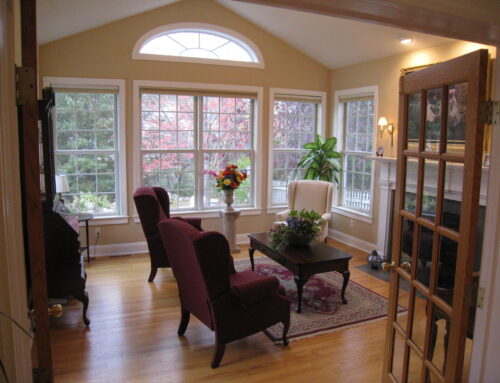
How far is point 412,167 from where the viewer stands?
210 centimetres

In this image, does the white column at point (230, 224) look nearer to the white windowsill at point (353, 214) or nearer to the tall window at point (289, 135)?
the tall window at point (289, 135)

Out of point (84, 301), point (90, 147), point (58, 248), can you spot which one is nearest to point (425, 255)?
point (84, 301)

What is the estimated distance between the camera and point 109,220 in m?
5.50

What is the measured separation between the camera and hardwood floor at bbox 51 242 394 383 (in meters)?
2.87

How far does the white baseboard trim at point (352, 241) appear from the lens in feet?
19.2

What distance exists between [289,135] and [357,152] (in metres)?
1.08

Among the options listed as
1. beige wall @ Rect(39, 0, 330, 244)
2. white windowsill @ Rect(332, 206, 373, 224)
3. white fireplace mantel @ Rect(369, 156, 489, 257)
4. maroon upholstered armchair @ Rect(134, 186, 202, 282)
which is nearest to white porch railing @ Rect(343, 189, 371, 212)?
white windowsill @ Rect(332, 206, 373, 224)

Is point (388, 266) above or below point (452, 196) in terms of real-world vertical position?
below

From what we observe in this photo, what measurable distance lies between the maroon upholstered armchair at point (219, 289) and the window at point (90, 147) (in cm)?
270

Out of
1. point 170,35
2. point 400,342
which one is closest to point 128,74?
point 170,35

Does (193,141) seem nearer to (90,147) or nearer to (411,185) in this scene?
(90,147)

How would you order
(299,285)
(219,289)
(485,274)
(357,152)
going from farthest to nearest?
(357,152)
(299,285)
(219,289)
(485,274)

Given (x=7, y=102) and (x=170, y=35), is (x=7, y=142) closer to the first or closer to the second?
(x=7, y=102)

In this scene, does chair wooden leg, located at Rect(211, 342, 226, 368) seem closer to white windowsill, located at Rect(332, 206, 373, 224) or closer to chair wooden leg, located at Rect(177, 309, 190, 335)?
chair wooden leg, located at Rect(177, 309, 190, 335)
